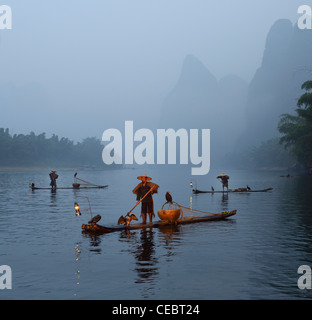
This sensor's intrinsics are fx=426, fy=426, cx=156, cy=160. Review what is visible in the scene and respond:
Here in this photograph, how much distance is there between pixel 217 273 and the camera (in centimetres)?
1093

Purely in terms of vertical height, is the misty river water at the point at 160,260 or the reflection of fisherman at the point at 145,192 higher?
the reflection of fisherman at the point at 145,192

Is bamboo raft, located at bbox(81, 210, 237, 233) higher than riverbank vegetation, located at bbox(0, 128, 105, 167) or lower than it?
lower

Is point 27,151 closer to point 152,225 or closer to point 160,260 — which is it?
point 152,225

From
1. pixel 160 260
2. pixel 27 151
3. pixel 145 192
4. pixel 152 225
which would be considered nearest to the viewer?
pixel 160 260

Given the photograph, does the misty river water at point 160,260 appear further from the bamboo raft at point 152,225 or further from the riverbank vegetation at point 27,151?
the riverbank vegetation at point 27,151

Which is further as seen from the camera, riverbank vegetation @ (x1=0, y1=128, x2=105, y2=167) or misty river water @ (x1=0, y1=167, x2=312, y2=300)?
riverbank vegetation @ (x1=0, y1=128, x2=105, y2=167)

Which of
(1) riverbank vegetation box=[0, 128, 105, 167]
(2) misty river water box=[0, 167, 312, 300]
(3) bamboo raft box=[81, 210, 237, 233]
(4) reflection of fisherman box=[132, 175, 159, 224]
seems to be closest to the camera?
(2) misty river water box=[0, 167, 312, 300]

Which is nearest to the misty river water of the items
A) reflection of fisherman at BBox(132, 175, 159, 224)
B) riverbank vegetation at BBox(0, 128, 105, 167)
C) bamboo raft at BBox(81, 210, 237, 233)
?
bamboo raft at BBox(81, 210, 237, 233)

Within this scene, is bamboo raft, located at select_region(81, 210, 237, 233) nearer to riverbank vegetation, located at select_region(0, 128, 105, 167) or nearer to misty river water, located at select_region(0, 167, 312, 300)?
misty river water, located at select_region(0, 167, 312, 300)

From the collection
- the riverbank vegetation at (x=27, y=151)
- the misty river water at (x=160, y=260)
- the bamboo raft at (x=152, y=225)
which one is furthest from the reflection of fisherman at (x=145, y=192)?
the riverbank vegetation at (x=27, y=151)

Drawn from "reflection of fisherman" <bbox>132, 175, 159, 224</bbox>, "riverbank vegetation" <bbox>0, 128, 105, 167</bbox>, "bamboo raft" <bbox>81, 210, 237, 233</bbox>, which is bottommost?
"bamboo raft" <bbox>81, 210, 237, 233</bbox>

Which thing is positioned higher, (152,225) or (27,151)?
(27,151)

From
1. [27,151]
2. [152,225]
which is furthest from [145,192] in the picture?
[27,151]

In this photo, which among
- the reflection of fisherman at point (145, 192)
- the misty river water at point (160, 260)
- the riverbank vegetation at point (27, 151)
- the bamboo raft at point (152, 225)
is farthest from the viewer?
the riverbank vegetation at point (27, 151)
